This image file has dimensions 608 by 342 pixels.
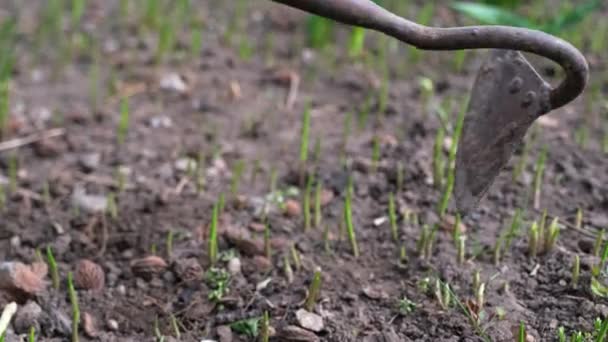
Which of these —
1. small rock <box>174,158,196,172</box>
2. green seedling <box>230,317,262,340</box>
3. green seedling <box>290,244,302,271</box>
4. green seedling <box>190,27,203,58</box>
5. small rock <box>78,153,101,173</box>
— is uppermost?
green seedling <box>190,27,203,58</box>

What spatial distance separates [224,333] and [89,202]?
2.20 ft

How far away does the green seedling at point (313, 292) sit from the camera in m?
1.77

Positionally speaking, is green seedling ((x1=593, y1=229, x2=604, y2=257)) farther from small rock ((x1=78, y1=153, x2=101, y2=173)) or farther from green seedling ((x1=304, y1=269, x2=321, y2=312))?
small rock ((x1=78, y1=153, x2=101, y2=173))

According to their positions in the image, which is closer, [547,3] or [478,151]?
[478,151]

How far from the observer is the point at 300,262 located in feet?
6.41

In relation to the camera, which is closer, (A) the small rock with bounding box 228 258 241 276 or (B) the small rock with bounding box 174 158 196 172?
(A) the small rock with bounding box 228 258 241 276

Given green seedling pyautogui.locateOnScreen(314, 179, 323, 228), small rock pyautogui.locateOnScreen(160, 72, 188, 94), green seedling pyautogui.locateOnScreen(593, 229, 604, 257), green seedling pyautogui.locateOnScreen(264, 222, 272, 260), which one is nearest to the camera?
green seedling pyautogui.locateOnScreen(593, 229, 604, 257)

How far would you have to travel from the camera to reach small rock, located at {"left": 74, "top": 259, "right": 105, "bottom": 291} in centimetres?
191

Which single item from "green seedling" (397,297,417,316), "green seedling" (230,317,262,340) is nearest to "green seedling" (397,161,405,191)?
"green seedling" (397,297,417,316)

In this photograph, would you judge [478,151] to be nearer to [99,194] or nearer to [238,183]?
[238,183]

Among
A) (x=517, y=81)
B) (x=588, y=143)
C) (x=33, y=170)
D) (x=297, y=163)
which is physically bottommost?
(x=33, y=170)

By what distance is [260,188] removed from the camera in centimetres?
231

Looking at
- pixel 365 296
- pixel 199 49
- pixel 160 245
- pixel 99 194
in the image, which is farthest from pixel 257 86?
pixel 365 296

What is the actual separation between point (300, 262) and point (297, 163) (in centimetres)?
51
